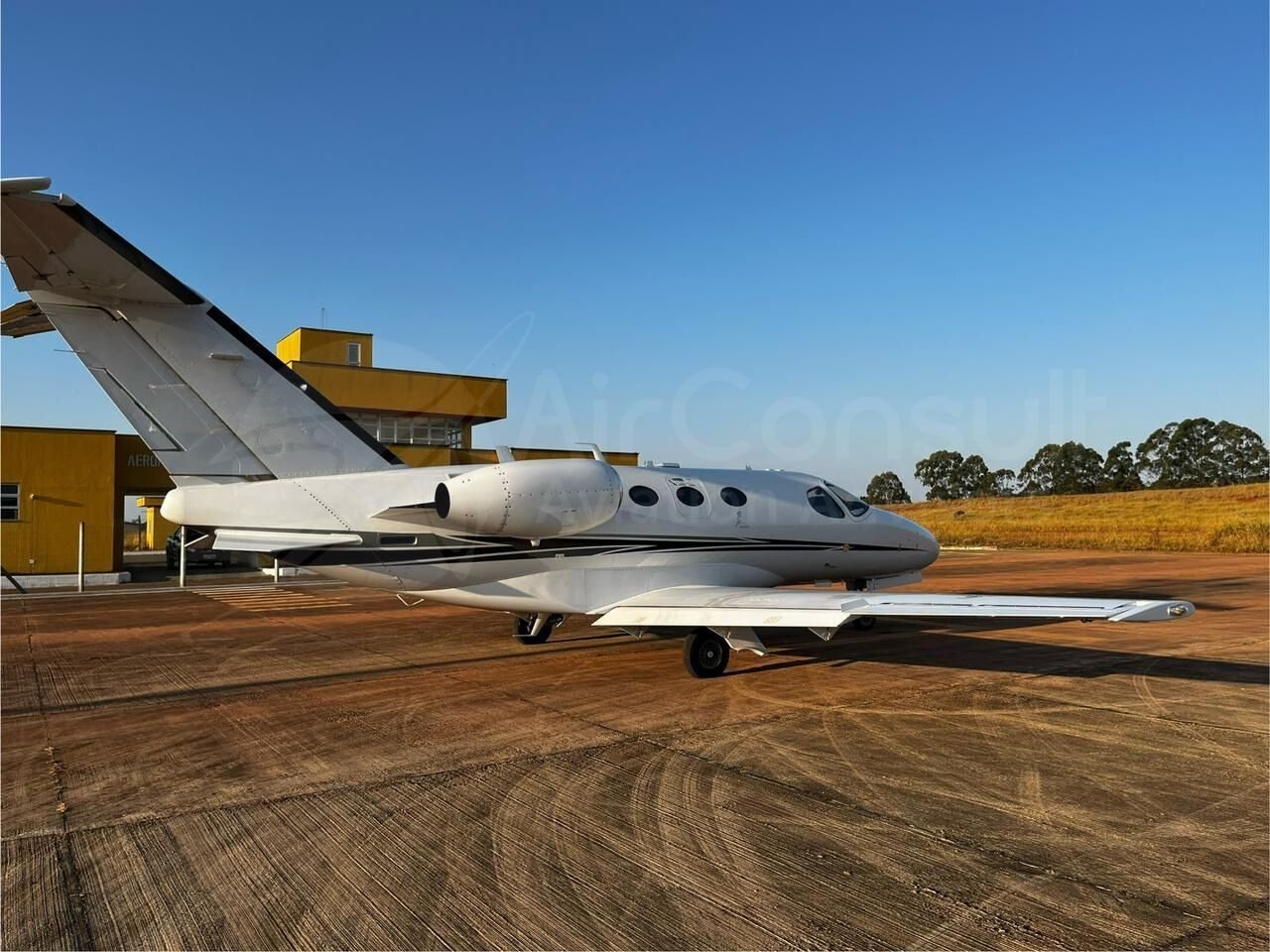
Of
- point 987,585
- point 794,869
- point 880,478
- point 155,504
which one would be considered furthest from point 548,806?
point 880,478

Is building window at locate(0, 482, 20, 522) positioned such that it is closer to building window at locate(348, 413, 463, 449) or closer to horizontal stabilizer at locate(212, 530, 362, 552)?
building window at locate(348, 413, 463, 449)

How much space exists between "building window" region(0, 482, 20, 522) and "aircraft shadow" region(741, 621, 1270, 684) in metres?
25.0

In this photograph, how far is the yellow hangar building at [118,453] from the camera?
87.6ft

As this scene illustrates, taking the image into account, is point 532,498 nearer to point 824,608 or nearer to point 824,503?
point 824,608

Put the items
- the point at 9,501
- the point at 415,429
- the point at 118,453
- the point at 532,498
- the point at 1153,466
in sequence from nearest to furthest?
the point at 532,498
the point at 9,501
the point at 118,453
the point at 415,429
the point at 1153,466

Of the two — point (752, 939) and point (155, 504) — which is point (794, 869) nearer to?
point (752, 939)

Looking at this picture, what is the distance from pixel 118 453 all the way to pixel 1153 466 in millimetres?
99850

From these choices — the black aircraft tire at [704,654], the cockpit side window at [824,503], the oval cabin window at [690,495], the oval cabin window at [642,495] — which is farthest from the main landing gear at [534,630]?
the cockpit side window at [824,503]

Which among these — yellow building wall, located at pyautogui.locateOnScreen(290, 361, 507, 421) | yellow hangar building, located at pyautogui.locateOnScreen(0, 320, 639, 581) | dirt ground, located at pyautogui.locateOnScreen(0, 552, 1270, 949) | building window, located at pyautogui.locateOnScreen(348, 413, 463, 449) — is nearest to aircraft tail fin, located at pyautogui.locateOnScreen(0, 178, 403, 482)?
dirt ground, located at pyautogui.locateOnScreen(0, 552, 1270, 949)

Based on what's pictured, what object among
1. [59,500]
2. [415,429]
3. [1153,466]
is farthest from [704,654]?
[1153,466]

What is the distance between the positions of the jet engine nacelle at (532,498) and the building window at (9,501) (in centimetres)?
2348

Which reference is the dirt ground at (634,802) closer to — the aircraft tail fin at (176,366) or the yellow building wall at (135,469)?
the aircraft tail fin at (176,366)

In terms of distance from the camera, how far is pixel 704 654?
421 inches

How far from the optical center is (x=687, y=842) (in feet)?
16.7
